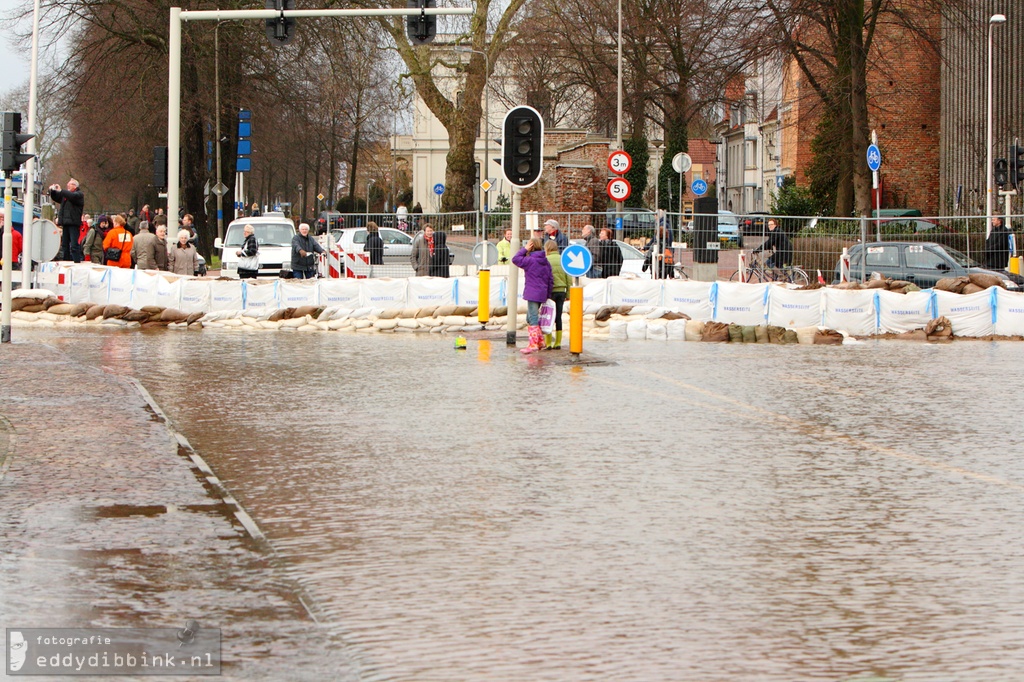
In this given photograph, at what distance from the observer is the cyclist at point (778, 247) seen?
26.9 meters

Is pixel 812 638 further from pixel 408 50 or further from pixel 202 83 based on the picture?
pixel 408 50

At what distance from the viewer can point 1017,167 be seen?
3594cm

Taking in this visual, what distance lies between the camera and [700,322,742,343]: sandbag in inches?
861

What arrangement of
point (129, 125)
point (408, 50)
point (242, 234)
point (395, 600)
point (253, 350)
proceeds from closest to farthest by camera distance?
point (395, 600) → point (253, 350) → point (242, 234) → point (129, 125) → point (408, 50)

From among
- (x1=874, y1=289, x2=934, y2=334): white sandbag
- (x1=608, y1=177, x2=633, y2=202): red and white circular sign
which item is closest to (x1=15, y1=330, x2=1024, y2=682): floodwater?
(x1=874, y1=289, x2=934, y2=334): white sandbag

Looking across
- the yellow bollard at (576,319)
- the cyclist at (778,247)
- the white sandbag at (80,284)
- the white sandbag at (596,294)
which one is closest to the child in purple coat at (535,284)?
the yellow bollard at (576,319)

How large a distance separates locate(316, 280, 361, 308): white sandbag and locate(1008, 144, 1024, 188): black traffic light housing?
19.1m

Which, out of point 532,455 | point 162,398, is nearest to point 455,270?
point 162,398

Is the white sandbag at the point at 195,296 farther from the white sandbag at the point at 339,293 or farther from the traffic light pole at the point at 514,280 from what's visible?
the traffic light pole at the point at 514,280

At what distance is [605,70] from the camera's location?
64.1m

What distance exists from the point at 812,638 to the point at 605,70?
59782 mm

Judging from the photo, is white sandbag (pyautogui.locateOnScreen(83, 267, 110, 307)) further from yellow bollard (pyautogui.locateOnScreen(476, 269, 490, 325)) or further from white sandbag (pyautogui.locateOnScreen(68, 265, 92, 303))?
yellow bollard (pyautogui.locateOnScreen(476, 269, 490, 325))

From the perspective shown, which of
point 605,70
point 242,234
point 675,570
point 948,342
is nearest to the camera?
point 675,570

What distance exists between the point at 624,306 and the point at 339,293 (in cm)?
490
